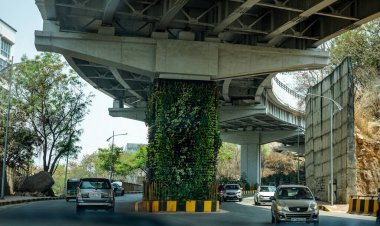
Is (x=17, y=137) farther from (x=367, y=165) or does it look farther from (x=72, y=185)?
(x=367, y=165)

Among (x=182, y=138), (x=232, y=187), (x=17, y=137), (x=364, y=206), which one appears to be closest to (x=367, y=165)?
(x=232, y=187)

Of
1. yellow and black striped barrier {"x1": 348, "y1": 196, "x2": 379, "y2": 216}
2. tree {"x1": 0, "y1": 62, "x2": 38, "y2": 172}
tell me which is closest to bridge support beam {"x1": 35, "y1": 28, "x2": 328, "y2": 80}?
yellow and black striped barrier {"x1": 348, "y1": 196, "x2": 379, "y2": 216}

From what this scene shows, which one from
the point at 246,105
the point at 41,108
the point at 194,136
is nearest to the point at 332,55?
the point at 246,105

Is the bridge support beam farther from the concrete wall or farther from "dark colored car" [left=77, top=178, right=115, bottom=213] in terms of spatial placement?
the concrete wall

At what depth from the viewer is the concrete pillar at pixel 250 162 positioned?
82562 mm

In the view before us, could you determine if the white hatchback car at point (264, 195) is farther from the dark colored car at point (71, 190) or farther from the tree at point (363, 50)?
the tree at point (363, 50)

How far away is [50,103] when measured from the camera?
57.6 metres

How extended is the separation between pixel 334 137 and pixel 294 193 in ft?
82.0

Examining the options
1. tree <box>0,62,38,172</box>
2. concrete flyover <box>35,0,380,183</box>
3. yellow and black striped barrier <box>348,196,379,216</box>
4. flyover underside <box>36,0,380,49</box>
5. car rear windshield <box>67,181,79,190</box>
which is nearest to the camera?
flyover underside <box>36,0,380,49</box>

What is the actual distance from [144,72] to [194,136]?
13.4 ft

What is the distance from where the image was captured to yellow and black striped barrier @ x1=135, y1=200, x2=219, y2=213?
2769 centimetres

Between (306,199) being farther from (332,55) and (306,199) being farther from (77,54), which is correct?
(332,55)

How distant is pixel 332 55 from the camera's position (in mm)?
60344

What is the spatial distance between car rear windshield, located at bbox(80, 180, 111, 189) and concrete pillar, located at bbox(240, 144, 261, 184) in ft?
190
